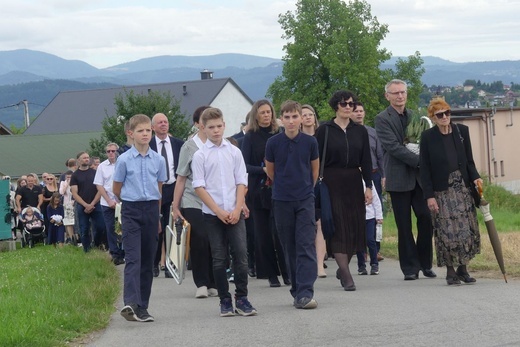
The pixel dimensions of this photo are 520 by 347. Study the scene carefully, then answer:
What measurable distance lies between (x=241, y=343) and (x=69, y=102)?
122619 mm

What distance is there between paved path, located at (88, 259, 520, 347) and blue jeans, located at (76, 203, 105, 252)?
8.01 metres

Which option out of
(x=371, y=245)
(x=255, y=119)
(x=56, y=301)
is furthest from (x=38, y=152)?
(x=56, y=301)

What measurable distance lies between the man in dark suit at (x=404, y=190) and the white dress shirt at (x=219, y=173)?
2.88m

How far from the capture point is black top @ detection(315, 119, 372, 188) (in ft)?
38.5

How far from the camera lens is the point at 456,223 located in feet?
38.5

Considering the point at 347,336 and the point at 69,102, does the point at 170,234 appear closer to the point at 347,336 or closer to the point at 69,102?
the point at 347,336

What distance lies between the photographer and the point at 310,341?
8.20 meters

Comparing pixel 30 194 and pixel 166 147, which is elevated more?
pixel 166 147

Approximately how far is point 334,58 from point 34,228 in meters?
60.3

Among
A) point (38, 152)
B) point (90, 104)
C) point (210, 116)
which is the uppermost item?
point (210, 116)

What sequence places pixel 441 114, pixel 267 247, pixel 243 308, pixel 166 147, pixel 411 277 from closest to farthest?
pixel 243 308 → pixel 441 114 → pixel 411 277 → pixel 267 247 → pixel 166 147

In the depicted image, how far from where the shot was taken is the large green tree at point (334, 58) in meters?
87.4

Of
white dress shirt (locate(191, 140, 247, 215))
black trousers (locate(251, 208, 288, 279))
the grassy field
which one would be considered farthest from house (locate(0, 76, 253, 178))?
white dress shirt (locate(191, 140, 247, 215))

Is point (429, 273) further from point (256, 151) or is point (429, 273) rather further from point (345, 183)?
point (256, 151)
